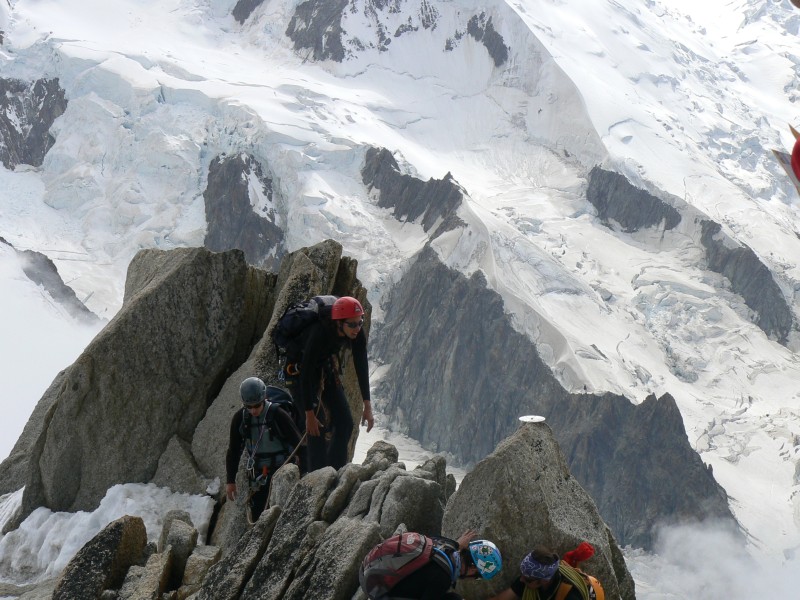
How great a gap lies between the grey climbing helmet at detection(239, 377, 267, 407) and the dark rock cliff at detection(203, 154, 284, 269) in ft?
425

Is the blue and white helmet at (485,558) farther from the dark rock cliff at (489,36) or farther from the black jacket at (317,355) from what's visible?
the dark rock cliff at (489,36)

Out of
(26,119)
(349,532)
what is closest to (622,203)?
(26,119)

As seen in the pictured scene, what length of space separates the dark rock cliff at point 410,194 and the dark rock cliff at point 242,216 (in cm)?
1725

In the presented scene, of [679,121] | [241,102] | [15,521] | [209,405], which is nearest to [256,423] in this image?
[209,405]

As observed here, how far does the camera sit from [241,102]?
125 m

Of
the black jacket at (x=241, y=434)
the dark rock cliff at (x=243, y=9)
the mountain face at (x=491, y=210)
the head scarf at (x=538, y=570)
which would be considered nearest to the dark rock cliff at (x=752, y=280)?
the mountain face at (x=491, y=210)

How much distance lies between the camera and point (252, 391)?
9.85 meters

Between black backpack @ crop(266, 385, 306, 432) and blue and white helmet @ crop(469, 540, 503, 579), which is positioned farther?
black backpack @ crop(266, 385, 306, 432)

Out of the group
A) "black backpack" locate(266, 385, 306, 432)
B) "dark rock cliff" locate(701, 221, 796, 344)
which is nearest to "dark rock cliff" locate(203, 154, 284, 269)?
"dark rock cliff" locate(701, 221, 796, 344)

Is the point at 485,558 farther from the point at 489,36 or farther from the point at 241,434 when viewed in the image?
the point at 489,36

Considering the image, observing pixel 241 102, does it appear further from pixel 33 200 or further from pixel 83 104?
pixel 33 200

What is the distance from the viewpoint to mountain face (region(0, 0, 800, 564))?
379 feet

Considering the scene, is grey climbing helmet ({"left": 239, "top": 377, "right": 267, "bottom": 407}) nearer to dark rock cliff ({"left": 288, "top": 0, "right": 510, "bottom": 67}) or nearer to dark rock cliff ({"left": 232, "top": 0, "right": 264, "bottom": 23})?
dark rock cliff ({"left": 288, "top": 0, "right": 510, "bottom": 67})

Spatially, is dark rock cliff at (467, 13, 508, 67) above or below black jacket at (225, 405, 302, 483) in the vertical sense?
below
